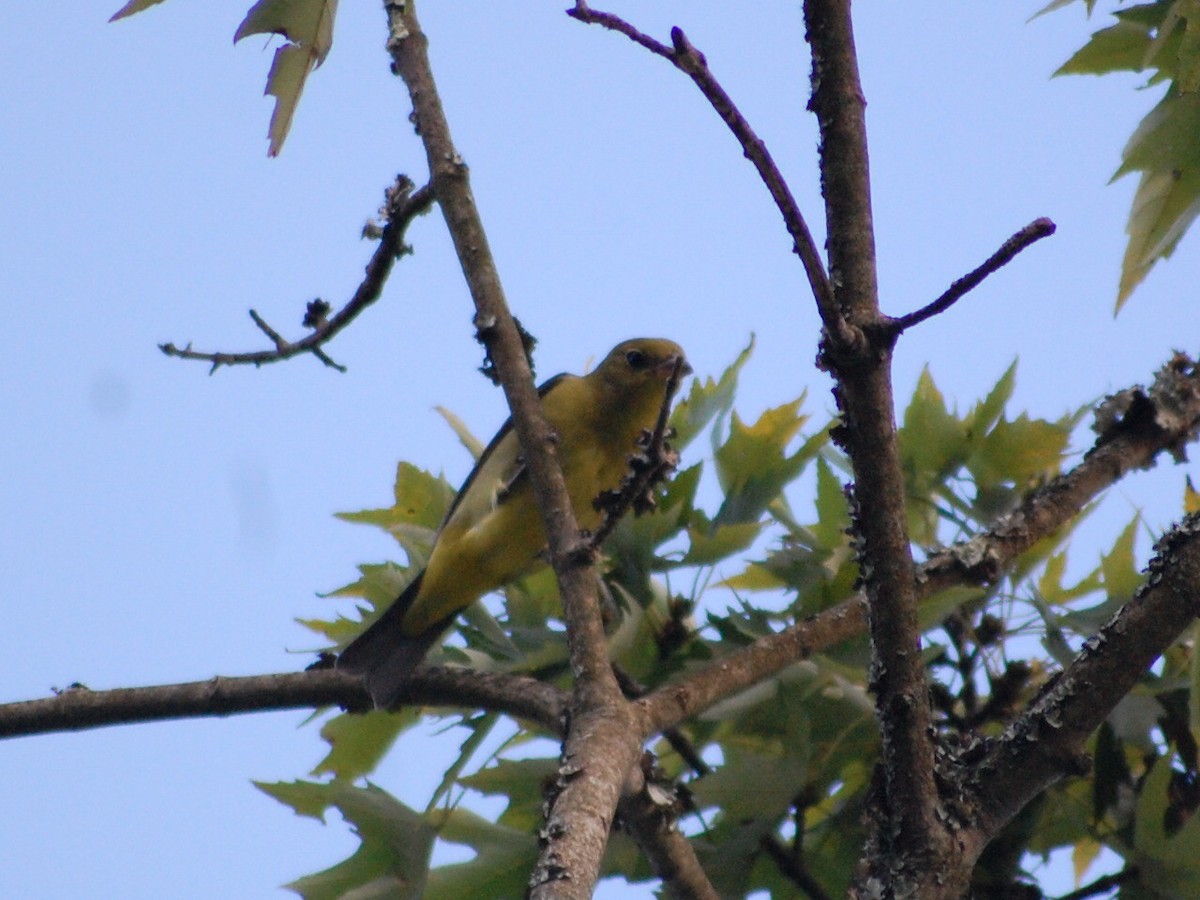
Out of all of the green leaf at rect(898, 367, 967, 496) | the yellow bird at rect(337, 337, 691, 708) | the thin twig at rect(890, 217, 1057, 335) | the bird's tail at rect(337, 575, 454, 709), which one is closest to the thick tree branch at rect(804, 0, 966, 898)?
the thin twig at rect(890, 217, 1057, 335)

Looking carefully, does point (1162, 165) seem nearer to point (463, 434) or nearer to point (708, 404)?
point (708, 404)

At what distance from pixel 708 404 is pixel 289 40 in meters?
1.45

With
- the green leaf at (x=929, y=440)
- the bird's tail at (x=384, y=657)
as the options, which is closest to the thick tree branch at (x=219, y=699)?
the bird's tail at (x=384, y=657)

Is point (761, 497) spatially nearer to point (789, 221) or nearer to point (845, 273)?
point (845, 273)

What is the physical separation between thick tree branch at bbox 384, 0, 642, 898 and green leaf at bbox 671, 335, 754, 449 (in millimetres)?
933

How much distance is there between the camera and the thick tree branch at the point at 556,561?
1778 mm

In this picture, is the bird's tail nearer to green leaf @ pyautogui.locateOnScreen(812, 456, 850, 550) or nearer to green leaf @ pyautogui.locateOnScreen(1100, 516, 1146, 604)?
green leaf @ pyautogui.locateOnScreen(812, 456, 850, 550)

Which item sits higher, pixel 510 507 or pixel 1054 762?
pixel 510 507

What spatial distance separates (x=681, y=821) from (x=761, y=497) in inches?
31.9

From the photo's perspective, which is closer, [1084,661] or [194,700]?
[1084,661]

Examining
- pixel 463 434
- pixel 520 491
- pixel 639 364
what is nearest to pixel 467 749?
pixel 463 434

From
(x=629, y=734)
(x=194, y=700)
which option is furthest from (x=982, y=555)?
(x=194, y=700)

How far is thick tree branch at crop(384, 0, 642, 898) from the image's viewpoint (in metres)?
1.78

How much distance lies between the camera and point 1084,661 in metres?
2.27
